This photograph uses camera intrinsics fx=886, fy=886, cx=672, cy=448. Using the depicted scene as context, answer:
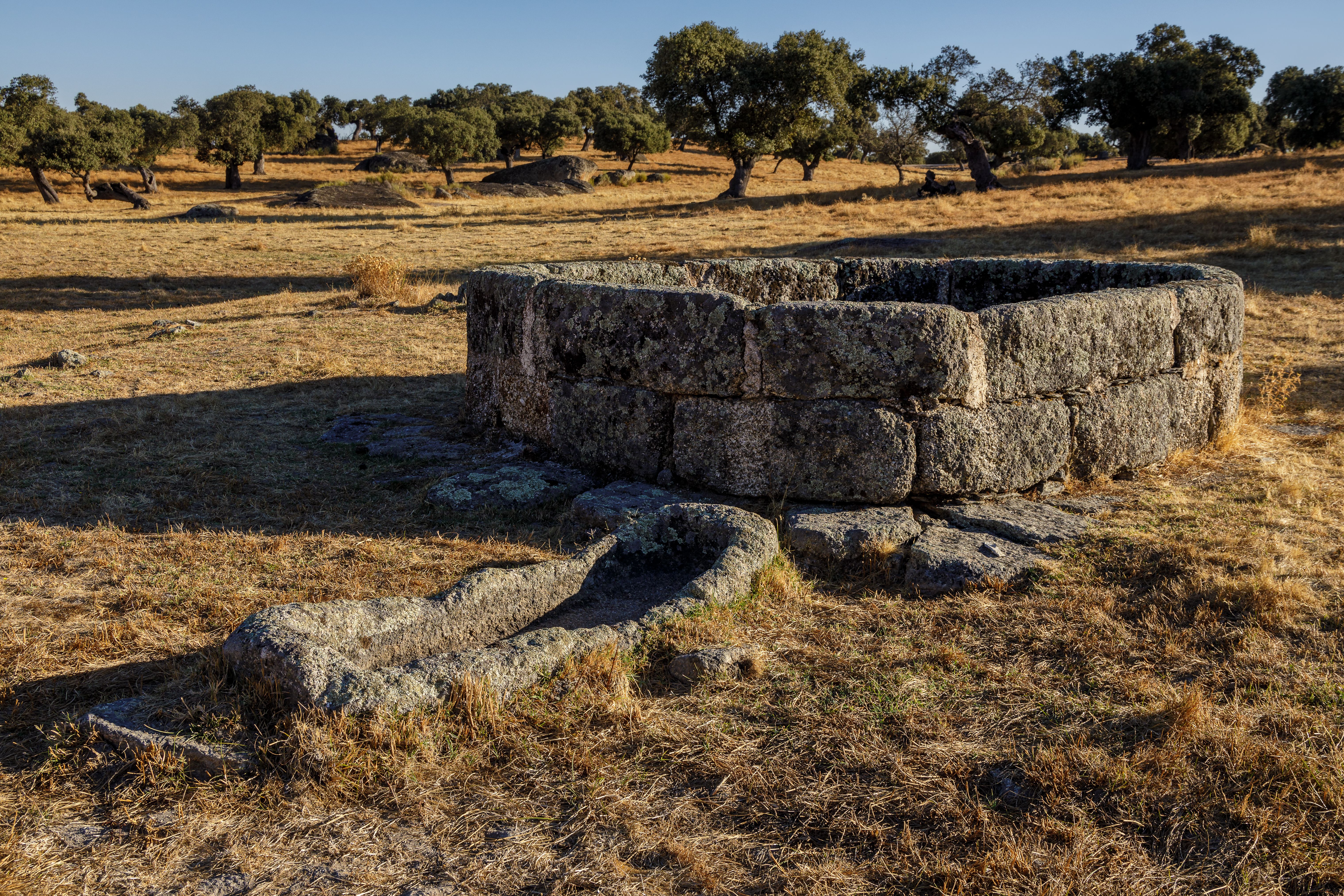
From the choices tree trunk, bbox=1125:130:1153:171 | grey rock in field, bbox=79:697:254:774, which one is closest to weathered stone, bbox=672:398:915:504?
grey rock in field, bbox=79:697:254:774

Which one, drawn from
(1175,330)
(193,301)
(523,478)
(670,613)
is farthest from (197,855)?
(193,301)

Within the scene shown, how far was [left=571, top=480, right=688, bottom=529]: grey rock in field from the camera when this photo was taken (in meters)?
5.34

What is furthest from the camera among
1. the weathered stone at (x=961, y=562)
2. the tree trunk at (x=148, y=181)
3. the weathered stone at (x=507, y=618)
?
the tree trunk at (x=148, y=181)

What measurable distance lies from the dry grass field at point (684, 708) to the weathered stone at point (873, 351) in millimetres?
1243

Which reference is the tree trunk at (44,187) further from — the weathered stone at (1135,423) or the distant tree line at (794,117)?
the weathered stone at (1135,423)

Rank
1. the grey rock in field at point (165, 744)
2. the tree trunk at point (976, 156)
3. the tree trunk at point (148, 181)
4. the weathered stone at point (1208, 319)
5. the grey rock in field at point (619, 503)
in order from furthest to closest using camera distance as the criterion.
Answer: the tree trunk at point (148, 181) → the tree trunk at point (976, 156) → the weathered stone at point (1208, 319) → the grey rock in field at point (619, 503) → the grey rock in field at point (165, 744)

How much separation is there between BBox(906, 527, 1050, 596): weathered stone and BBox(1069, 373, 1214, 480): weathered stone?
4.57 feet

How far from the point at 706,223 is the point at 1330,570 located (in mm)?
21337

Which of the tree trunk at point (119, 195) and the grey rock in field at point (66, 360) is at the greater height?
the tree trunk at point (119, 195)

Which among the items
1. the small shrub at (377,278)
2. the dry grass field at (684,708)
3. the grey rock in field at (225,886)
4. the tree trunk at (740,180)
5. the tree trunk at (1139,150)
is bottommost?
the grey rock in field at (225,886)

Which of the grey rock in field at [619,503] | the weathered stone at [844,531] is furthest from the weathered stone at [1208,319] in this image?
the grey rock in field at [619,503]

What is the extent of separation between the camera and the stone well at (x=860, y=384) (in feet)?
18.1

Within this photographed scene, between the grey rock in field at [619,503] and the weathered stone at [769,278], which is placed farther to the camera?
the weathered stone at [769,278]

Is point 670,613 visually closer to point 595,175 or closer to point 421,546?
point 421,546
